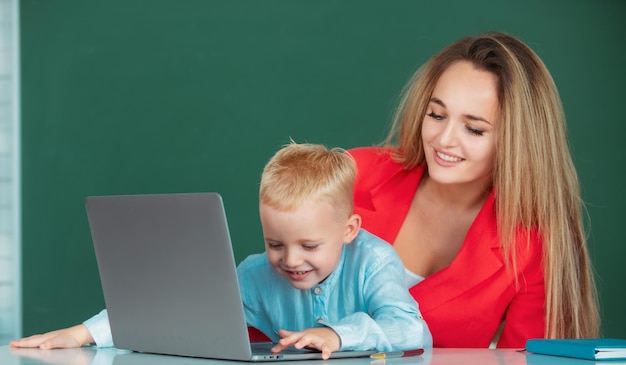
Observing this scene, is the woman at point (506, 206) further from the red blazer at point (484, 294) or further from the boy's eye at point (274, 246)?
the boy's eye at point (274, 246)

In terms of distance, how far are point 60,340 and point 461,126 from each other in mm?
1028

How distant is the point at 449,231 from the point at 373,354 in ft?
3.24

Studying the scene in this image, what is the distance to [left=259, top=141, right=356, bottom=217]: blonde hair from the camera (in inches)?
61.0

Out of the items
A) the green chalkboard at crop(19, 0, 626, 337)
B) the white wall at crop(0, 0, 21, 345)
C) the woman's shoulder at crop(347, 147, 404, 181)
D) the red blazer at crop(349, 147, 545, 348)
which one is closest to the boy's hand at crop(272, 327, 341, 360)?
the red blazer at crop(349, 147, 545, 348)

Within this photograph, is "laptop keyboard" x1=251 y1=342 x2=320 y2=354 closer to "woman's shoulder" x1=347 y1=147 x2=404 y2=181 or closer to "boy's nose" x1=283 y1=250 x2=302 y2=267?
"boy's nose" x1=283 y1=250 x2=302 y2=267

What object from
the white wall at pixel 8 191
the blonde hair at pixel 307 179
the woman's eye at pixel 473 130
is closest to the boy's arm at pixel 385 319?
the blonde hair at pixel 307 179

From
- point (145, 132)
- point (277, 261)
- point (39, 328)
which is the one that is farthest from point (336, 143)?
point (277, 261)

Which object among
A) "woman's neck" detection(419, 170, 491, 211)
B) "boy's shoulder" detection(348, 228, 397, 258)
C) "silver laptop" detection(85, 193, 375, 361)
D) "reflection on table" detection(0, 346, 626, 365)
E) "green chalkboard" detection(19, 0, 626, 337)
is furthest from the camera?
"green chalkboard" detection(19, 0, 626, 337)

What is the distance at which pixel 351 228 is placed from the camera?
170 centimetres

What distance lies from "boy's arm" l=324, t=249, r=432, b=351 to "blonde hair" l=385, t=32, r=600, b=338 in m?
0.50

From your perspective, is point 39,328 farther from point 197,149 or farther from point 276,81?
Result: point 276,81

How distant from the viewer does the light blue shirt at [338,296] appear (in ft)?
5.09

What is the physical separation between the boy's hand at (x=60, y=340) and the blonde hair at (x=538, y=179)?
961 millimetres

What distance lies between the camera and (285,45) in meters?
3.92
